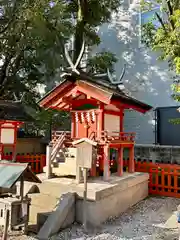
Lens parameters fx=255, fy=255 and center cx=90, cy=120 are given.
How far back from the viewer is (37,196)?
26.8ft

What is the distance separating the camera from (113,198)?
830 cm

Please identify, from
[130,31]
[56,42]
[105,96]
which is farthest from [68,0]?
[105,96]

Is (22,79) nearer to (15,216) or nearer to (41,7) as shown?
(41,7)

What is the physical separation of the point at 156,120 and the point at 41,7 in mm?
10351

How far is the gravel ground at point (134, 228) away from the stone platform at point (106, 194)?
27 centimetres

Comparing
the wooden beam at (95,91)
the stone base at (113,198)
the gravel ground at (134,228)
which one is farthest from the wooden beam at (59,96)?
the gravel ground at (134,228)

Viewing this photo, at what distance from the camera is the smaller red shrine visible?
39.7 ft

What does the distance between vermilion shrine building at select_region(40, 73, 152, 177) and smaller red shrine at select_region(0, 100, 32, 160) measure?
2.77 m

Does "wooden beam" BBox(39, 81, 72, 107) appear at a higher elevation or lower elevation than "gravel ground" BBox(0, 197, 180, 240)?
higher

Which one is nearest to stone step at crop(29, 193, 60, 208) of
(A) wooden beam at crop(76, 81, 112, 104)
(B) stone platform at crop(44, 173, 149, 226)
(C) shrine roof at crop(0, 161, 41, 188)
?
(B) stone platform at crop(44, 173, 149, 226)

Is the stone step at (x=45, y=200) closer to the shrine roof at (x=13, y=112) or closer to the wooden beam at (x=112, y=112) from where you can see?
the wooden beam at (x=112, y=112)

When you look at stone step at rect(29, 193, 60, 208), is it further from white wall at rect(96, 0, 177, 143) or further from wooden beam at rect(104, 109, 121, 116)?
white wall at rect(96, 0, 177, 143)

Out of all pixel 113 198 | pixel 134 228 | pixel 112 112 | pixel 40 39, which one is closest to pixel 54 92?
pixel 112 112

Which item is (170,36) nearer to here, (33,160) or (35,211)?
(35,211)
